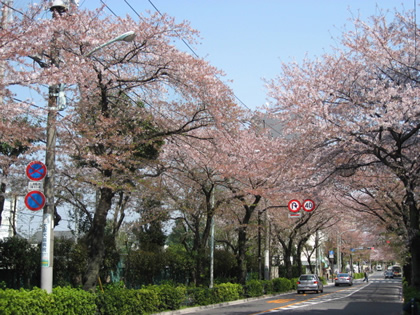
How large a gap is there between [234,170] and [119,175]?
25.3 feet

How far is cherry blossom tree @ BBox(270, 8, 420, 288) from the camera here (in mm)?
12922

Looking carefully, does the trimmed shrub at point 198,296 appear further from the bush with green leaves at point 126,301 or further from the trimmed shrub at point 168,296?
the bush with green leaves at point 126,301

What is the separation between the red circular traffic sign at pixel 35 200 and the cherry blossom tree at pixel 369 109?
7.73 metres

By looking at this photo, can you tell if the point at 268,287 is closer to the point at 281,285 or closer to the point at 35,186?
the point at 281,285

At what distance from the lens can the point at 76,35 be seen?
44.2ft

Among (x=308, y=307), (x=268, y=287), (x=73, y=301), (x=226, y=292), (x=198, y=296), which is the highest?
(x=73, y=301)

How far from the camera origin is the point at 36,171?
36.9 ft

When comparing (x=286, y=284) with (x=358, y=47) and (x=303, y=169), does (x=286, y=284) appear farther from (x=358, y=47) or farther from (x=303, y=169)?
(x=358, y=47)

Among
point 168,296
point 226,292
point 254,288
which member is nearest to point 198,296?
point 226,292

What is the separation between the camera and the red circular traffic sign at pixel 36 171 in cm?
1115

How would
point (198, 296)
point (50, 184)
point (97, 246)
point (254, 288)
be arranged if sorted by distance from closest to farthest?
1. point (50, 184)
2. point (97, 246)
3. point (198, 296)
4. point (254, 288)

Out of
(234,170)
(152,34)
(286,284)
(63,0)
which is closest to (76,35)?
(63,0)

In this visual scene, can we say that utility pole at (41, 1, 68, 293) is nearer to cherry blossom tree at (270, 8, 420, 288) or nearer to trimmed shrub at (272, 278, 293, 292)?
cherry blossom tree at (270, 8, 420, 288)

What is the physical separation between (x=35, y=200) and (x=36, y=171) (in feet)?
2.58
